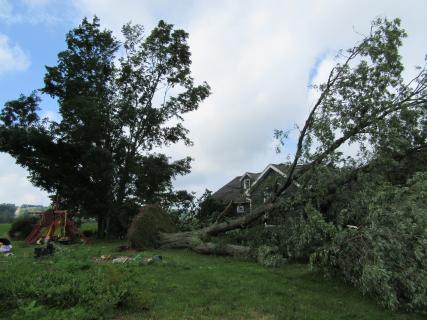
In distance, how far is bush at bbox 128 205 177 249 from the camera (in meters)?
14.2

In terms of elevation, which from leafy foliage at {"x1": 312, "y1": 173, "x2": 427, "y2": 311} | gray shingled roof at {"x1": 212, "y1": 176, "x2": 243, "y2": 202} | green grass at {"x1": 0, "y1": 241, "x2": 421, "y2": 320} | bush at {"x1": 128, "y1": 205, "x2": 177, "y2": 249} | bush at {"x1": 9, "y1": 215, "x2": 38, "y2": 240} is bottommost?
green grass at {"x1": 0, "y1": 241, "x2": 421, "y2": 320}

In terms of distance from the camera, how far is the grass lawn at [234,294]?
556 centimetres

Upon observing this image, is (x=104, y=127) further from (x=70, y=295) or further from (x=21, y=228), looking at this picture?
(x=70, y=295)

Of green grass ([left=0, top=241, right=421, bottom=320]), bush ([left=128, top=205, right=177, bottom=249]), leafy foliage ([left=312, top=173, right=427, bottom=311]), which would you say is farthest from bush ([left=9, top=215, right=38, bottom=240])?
leafy foliage ([left=312, top=173, right=427, bottom=311])

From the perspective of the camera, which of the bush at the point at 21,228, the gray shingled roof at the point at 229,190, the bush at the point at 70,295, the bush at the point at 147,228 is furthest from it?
the gray shingled roof at the point at 229,190

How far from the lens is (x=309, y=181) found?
10.4 m

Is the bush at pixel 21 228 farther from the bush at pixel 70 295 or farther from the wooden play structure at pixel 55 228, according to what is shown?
the bush at pixel 70 295

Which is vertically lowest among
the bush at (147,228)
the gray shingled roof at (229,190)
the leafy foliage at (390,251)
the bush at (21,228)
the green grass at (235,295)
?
the green grass at (235,295)

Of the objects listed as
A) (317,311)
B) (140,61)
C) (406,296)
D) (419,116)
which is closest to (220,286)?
(317,311)

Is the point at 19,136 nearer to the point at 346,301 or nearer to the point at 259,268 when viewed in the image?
the point at 259,268

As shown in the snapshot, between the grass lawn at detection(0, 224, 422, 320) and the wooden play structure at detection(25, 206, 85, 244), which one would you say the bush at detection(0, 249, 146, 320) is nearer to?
the grass lawn at detection(0, 224, 422, 320)

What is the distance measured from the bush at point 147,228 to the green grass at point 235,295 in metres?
5.05

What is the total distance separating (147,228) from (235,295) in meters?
8.30

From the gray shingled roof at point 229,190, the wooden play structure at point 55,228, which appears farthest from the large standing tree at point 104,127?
the gray shingled roof at point 229,190
